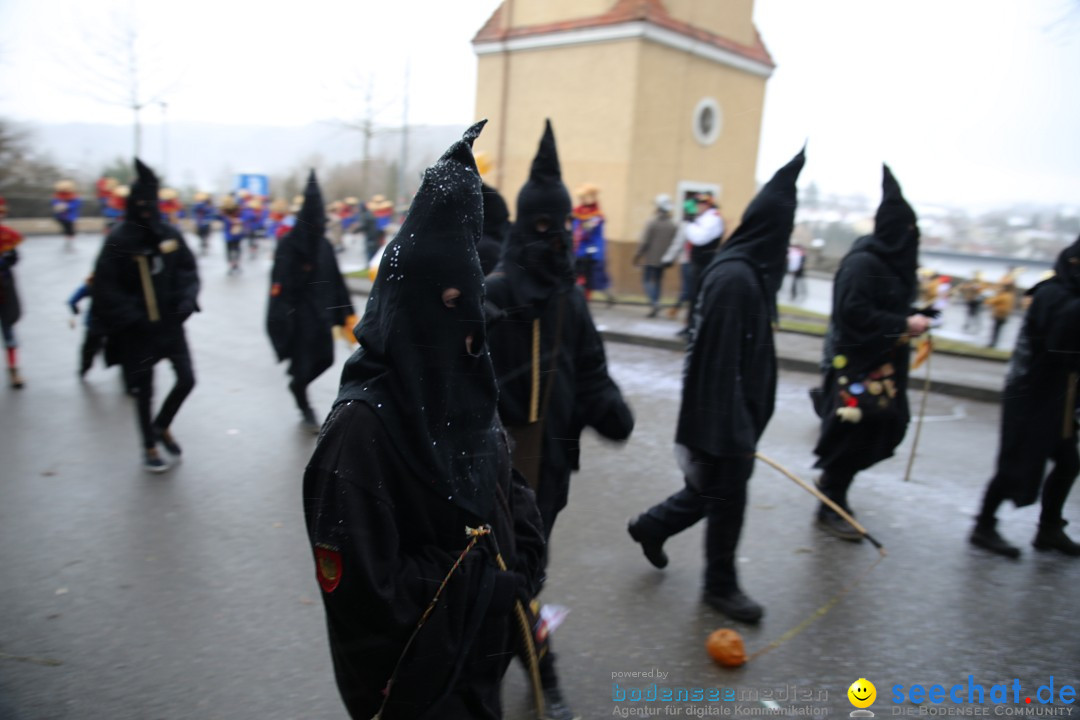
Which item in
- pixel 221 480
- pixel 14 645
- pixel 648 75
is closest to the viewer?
pixel 14 645

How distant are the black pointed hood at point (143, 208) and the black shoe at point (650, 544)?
419 centimetres

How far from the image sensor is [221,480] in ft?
18.9

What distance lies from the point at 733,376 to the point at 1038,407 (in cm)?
238

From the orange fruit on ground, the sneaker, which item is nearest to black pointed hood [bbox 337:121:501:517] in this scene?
the orange fruit on ground

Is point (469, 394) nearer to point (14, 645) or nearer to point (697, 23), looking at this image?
point (14, 645)

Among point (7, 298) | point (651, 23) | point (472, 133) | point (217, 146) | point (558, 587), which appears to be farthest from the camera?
point (217, 146)

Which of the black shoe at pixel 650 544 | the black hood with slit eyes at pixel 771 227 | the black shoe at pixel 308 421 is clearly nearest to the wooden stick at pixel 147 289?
the black shoe at pixel 308 421

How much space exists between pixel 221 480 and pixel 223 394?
273 centimetres

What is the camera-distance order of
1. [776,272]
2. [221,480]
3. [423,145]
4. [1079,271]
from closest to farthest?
1. [423,145]
2. [776,272]
3. [1079,271]
4. [221,480]

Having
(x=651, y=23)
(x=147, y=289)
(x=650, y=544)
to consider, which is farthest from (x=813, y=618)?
(x=651, y=23)

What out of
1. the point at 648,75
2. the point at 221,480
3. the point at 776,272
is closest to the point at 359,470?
the point at 776,272

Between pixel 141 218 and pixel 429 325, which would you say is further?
pixel 141 218

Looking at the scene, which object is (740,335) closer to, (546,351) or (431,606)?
(546,351)

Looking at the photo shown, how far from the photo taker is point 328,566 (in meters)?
1.75
